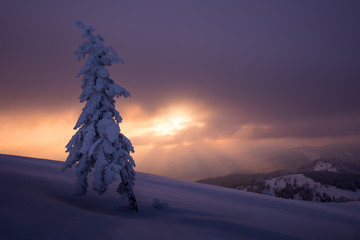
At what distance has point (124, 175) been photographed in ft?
34.2

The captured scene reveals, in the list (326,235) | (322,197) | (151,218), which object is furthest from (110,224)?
(322,197)

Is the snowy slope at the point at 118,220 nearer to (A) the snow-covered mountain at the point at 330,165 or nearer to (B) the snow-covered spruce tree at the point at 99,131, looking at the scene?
(B) the snow-covered spruce tree at the point at 99,131

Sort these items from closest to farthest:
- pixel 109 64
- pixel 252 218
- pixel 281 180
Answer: pixel 109 64
pixel 252 218
pixel 281 180

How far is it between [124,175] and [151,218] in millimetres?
Result: 2465

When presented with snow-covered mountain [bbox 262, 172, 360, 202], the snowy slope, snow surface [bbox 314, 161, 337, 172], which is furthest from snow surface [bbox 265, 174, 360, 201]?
snow surface [bbox 314, 161, 337, 172]

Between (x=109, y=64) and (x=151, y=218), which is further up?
(x=109, y=64)

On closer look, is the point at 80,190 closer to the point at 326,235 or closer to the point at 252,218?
the point at 252,218

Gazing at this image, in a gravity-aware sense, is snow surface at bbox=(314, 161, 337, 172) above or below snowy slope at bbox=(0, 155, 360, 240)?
above

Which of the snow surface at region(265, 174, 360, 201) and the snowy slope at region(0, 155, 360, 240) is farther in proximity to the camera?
the snow surface at region(265, 174, 360, 201)

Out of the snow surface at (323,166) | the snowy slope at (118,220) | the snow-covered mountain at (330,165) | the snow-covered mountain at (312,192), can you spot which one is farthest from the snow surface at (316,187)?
the snow surface at (323,166)

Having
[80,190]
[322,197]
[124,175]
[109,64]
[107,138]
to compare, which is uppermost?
[109,64]

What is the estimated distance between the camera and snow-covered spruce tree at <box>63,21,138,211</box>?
9867 mm

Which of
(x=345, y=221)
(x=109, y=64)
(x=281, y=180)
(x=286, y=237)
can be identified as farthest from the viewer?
Result: (x=281, y=180)

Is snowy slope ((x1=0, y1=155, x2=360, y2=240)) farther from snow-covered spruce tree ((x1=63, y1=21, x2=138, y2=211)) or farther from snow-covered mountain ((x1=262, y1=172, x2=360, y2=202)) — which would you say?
snow-covered mountain ((x1=262, y1=172, x2=360, y2=202))
